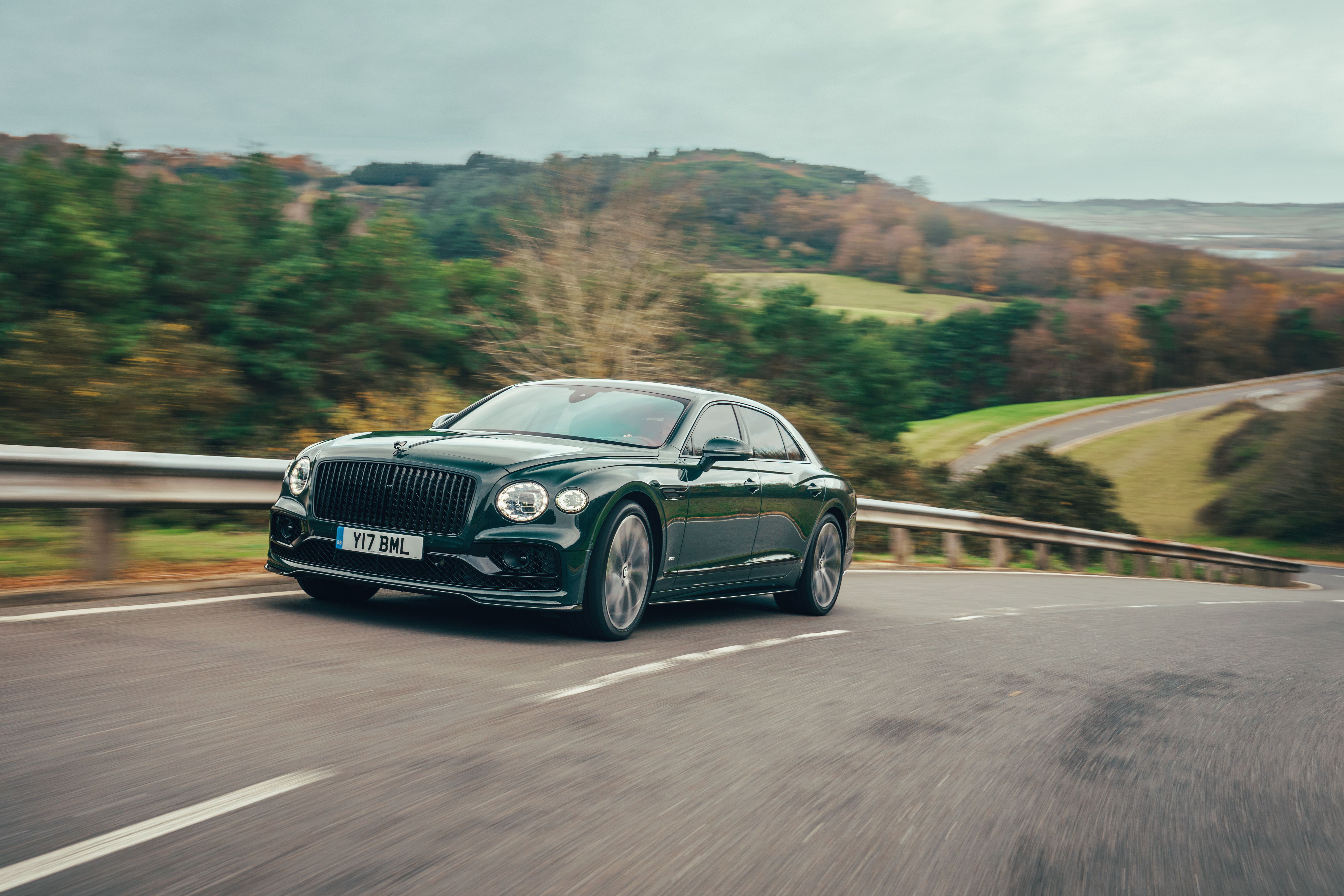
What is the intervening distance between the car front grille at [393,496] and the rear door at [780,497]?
2.72m

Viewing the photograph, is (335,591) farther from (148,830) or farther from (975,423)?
(975,423)

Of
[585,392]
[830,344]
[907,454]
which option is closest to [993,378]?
[830,344]

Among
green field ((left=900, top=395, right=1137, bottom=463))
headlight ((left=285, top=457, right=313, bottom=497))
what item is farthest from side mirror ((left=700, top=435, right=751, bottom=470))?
green field ((left=900, top=395, right=1137, bottom=463))

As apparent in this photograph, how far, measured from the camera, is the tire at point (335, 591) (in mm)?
7281

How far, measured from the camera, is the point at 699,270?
30625mm

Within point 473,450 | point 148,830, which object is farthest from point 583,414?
point 148,830

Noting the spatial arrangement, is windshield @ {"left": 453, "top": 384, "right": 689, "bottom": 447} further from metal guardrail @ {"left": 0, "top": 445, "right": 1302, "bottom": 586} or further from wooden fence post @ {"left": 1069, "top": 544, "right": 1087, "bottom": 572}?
wooden fence post @ {"left": 1069, "top": 544, "right": 1087, "bottom": 572}

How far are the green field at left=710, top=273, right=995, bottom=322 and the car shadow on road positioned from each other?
25581 mm

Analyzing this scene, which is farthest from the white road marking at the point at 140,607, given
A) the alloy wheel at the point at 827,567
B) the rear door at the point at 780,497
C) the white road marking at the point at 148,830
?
the alloy wheel at the point at 827,567

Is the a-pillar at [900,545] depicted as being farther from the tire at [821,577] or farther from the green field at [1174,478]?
the green field at [1174,478]

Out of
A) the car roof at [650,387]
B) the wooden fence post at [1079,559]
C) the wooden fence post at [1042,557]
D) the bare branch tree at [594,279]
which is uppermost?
the bare branch tree at [594,279]

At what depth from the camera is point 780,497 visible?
8.89 metres

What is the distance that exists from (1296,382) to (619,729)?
86543mm

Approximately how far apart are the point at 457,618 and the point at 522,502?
1258 mm
